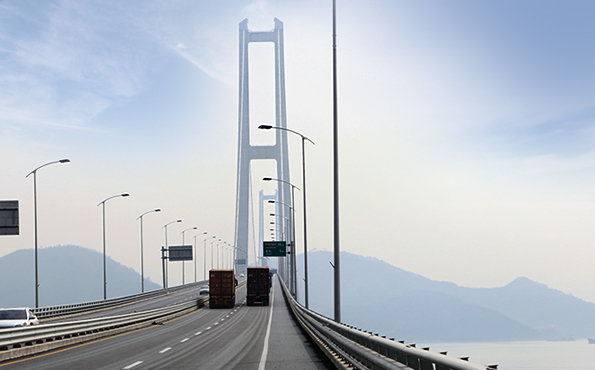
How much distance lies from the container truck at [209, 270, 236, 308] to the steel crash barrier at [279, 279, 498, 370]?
4072 cm

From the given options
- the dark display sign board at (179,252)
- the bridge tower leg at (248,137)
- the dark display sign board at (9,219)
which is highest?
the bridge tower leg at (248,137)

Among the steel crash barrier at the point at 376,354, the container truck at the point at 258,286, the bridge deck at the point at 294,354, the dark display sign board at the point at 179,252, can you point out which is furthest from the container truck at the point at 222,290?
the steel crash barrier at the point at 376,354

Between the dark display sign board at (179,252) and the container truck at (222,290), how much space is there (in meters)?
30.4

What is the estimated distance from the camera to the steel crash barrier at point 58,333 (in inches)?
773

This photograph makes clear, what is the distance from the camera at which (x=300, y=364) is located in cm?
1677

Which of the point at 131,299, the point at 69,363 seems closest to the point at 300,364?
the point at 69,363

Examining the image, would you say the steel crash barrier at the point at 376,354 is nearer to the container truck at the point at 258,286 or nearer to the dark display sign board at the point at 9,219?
the dark display sign board at the point at 9,219

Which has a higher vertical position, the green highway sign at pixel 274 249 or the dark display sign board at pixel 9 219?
the dark display sign board at pixel 9 219

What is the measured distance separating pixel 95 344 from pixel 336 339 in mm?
11387

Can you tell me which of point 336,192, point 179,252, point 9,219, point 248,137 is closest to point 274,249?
point 179,252

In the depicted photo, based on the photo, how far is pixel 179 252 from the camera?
91312 millimetres

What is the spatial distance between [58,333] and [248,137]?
237ft

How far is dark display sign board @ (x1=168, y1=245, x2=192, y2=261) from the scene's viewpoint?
9094 centimetres

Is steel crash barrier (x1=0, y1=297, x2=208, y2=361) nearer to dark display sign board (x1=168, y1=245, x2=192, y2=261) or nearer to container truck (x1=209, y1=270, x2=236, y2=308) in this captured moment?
container truck (x1=209, y1=270, x2=236, y2=308)
